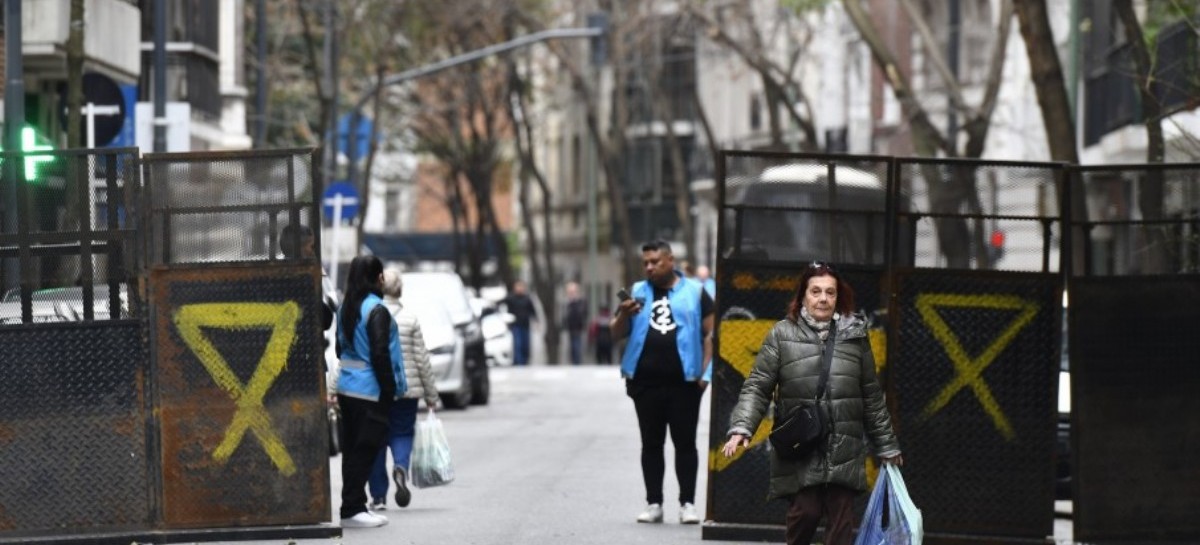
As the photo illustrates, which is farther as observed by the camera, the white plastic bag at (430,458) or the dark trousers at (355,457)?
the white plastic bag at (430,458)

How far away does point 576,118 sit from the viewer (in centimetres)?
8012

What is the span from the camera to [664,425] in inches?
600

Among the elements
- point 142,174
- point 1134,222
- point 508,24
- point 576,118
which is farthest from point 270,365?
point 576,118

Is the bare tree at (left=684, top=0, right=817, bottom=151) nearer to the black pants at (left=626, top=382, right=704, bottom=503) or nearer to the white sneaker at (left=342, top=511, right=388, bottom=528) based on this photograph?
the black pants at (left=626, top=382, right=704, bottom=503)

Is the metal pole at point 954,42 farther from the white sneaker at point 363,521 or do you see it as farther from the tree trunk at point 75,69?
the white sneaker at point 363,521

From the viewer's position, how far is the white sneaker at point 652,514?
50.6 feet

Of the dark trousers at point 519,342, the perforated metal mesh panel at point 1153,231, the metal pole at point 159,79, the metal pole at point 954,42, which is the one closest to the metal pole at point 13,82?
the metal pole at point 159,79

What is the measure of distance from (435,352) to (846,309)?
1787cm

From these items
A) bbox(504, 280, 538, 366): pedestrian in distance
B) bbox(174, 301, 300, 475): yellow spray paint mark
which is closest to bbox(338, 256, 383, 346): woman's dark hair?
bbox(174, 301, 300, 475): yellow spray paint mark

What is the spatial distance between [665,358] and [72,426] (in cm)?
351

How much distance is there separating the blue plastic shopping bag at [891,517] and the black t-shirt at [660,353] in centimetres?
377

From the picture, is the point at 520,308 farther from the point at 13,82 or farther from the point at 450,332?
the point at 13,82

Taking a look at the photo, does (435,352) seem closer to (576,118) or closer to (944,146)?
(944,146)

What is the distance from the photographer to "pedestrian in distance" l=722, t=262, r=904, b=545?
11.0m
